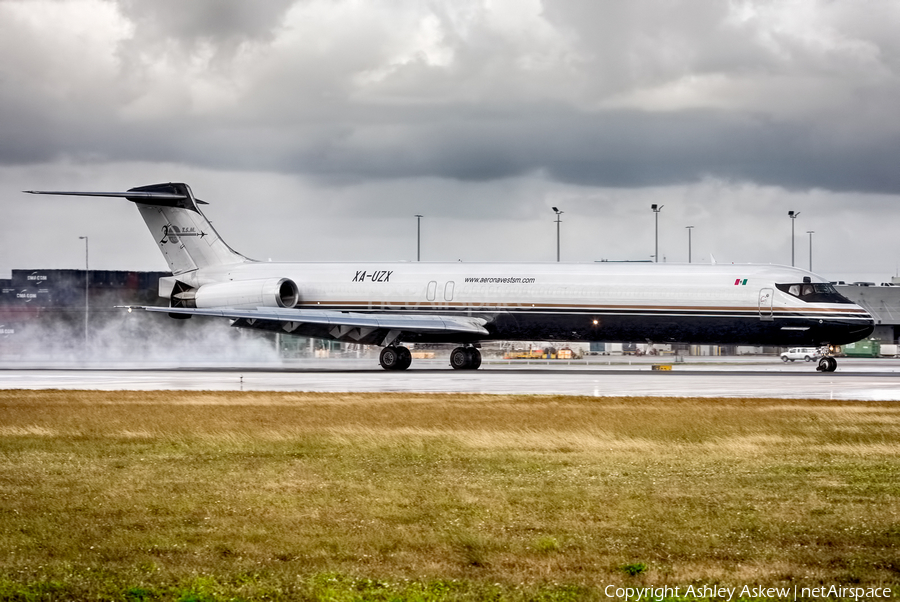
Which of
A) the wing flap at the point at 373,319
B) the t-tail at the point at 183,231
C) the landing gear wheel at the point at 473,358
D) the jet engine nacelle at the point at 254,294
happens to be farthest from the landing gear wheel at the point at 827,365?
the t-tail at the point at 183,231

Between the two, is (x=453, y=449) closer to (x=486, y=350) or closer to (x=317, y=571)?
(x=317, y=571)

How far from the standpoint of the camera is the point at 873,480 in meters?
14.8

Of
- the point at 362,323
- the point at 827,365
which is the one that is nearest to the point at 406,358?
the point at 362,323

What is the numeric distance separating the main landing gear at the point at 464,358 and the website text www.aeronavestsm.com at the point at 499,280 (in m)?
3.70

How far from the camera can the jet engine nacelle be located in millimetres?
49438

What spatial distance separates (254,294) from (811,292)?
2495cm

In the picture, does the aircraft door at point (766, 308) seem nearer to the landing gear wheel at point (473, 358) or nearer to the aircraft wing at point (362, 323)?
the aircraft wing at point (362, 323)

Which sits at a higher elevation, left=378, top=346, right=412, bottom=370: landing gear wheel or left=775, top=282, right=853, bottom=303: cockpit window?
left=775, top=282, right=853, bottom=303: cockpit window

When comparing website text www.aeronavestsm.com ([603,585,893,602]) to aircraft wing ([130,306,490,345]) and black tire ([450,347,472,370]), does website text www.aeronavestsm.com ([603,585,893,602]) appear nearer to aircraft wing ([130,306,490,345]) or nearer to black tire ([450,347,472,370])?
aircraft wing ([130,306,490,345])

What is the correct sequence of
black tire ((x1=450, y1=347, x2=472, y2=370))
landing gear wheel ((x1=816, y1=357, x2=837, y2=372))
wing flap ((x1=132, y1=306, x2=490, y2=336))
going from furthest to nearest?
black tire ((x1=450, y1=347, x2=472, y2=370))
wing flap ((x1=132, y1=306, x2=490, y2=336))
landing gear wheel ((x1=816, y1=357, x2=837, y2=372))

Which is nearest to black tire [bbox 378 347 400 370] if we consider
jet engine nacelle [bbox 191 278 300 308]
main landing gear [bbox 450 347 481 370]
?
main landing gear [bbox 450 347 481 370]

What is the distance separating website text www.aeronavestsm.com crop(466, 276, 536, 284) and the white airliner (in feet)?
0.18

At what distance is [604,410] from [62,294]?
64315 mm

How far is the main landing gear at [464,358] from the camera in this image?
161 ft
